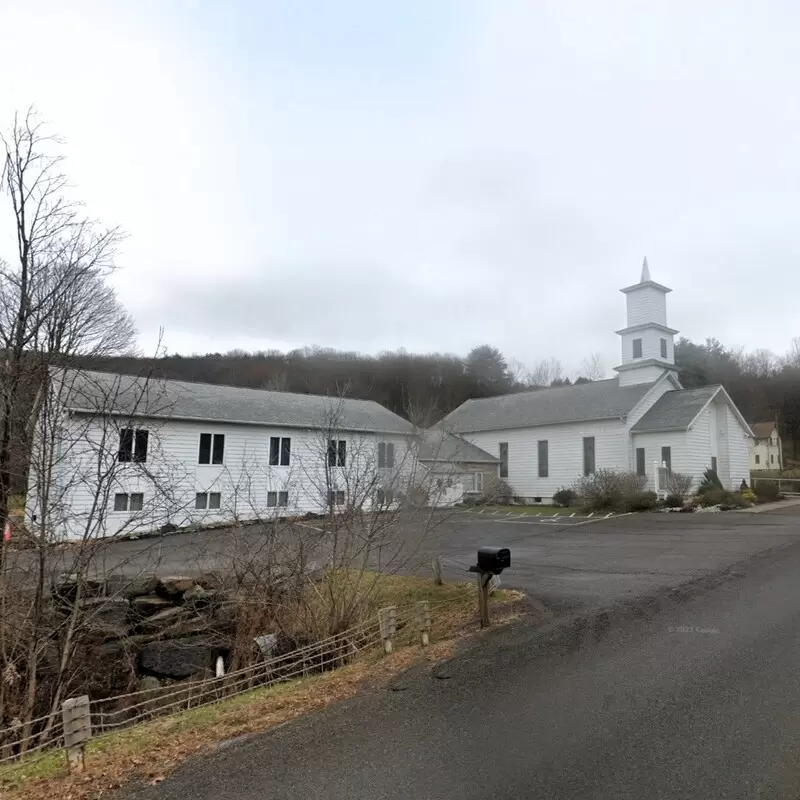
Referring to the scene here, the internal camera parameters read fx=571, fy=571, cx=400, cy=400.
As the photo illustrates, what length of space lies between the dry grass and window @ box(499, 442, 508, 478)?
26.6 m

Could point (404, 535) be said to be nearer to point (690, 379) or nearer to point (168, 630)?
point (168, 630)

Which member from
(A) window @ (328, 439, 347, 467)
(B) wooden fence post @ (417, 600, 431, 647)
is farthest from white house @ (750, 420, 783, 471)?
(B) wooden fence post @ (417, 600, 431, 647)

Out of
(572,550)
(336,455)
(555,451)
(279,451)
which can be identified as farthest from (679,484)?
(336,455)

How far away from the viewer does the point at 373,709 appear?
4855 mm

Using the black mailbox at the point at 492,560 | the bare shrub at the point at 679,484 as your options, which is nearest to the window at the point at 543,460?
the bare shrub at the point at 679,484

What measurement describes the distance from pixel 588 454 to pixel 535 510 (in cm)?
463

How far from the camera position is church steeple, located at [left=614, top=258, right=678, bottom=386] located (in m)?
30.7

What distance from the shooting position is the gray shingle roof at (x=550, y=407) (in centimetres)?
2984

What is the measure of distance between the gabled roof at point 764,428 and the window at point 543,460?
1595 inches

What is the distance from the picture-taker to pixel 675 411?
92.3 feet

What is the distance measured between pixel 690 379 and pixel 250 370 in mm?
40248

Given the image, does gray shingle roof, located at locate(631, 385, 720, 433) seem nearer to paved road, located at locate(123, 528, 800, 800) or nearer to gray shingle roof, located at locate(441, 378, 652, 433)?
gray shingle roof, located at locate(441, 378, 652, 433)

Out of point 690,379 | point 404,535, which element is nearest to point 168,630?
point 404,535

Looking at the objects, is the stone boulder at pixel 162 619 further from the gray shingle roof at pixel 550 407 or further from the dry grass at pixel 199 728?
the gray shingle roof at pixel 550 407
